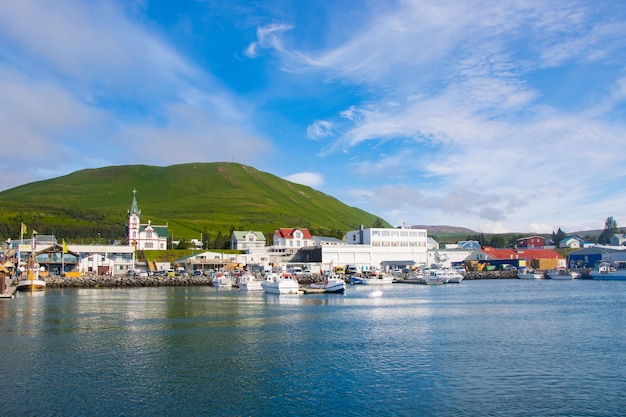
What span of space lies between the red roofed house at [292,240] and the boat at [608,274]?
63.0m

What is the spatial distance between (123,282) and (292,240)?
51.6 meters

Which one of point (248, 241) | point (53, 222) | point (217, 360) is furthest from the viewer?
point (53, 222)

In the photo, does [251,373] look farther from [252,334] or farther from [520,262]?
[520,262]

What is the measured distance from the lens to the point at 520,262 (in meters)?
130

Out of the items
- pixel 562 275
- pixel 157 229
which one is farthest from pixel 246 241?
pixel 562 275

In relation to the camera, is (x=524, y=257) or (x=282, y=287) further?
(x=524, y=257)

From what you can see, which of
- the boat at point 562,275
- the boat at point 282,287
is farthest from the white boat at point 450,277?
the boat at point 282,287

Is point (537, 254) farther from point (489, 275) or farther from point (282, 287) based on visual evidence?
point (282, 287)

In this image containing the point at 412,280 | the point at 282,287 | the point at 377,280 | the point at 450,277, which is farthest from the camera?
the point at 412,280

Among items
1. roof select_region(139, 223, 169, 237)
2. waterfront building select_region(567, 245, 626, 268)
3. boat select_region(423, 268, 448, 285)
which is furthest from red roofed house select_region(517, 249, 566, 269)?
roof select_region(139, 223, 169, 237)

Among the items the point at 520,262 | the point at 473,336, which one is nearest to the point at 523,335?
the point at 473,336

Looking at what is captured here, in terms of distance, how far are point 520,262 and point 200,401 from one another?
402 ft

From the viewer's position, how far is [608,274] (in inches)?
4129

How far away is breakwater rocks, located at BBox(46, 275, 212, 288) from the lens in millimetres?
84562
